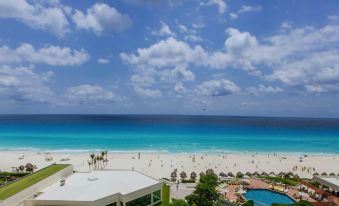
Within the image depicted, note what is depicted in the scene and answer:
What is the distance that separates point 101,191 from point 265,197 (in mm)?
21481

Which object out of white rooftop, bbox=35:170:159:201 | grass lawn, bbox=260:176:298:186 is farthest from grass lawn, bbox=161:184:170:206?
grass lawn, bbox=260:176:298:186

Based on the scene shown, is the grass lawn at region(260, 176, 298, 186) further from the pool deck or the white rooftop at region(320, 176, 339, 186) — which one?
the white rooftop at region(320, 176, 339, 186)

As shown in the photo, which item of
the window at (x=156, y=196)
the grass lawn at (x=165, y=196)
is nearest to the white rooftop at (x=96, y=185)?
the window at (x=156, y=196)

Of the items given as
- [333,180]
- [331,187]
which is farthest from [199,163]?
[331,187]

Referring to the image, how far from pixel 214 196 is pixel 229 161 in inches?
1303

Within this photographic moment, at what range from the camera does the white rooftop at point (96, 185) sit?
24625 mm

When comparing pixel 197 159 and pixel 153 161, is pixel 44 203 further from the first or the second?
pixel 197 159

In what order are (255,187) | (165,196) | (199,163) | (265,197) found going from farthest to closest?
(199,163) < (255,187) < (265,197) < (165,196)

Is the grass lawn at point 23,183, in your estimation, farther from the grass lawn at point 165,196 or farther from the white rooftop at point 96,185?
the grass lawn at point 165,196

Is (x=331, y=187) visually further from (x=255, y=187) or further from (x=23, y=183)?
(x=23, y=183)

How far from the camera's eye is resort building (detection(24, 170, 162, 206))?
939 inches

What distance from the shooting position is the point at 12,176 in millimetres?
43281

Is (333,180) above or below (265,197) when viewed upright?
above

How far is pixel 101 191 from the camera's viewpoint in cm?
2566
